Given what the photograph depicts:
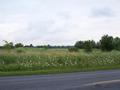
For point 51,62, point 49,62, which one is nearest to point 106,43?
point 51,62

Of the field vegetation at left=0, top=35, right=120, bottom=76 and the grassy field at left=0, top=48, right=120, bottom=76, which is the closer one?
the field vegetation at left=0, top=35, right=120, bottom=76

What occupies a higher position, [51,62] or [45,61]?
[45,61]

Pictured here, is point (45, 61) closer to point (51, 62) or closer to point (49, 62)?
point (49, 62)

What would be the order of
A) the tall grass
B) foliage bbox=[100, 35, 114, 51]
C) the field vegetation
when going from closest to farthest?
1. the field vegetation
2. the tall grass
3. foliage bbox=[100, 35, 114, 51]

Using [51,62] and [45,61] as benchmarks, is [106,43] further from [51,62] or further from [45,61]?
[45,61]

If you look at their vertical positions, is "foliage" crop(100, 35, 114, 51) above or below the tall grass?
above

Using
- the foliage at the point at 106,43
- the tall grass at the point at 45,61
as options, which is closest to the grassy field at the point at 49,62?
the tall grass at the point at 45,61

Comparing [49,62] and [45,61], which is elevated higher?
[45,61]

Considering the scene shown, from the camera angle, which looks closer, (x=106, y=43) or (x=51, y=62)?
(x=51, y=62)

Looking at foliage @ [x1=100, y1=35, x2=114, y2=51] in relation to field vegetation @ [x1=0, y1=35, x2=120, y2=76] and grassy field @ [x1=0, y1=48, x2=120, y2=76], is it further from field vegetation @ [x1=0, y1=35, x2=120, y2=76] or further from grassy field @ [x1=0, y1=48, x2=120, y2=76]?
grassy field @ [x1=0, y1=48, x2=120, y2=76]

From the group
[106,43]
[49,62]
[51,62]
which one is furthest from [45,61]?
[106,43]

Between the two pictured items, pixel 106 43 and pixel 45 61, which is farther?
pixel 106 43

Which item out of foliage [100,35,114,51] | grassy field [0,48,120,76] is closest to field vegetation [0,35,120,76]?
grassy field [0,48,120,76]

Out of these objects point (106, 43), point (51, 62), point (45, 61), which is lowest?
point (51, 62)
